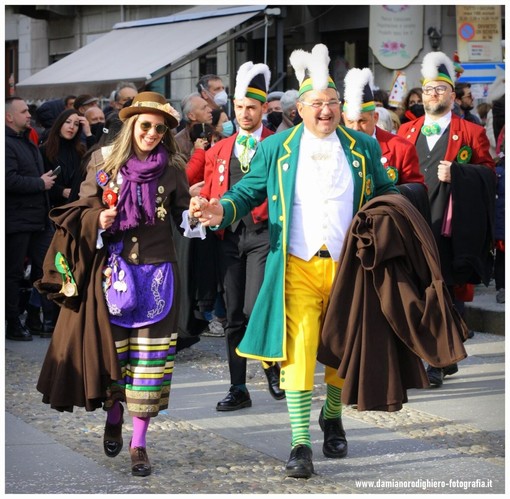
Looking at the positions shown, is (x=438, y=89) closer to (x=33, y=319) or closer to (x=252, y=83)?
(x=252, y=83)

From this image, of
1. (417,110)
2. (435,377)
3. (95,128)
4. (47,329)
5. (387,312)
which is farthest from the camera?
(417,110)

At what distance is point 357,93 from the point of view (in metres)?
7.14

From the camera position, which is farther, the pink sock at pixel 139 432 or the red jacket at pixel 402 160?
the red jacket at pixel 402 160

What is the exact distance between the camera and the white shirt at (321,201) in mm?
5855

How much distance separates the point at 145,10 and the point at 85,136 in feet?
41.5

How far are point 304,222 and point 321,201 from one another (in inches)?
5.5

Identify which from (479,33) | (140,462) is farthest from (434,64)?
(479,33)

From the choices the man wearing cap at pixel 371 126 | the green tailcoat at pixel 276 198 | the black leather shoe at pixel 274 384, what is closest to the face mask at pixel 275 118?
the man wearing cap at pixel 371 126

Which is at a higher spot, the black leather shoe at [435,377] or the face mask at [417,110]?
the face mask at [417,110]

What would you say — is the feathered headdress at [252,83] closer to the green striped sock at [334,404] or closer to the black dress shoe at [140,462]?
the green striped sock at [334,404]

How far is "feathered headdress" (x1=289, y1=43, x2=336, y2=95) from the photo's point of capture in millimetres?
5891

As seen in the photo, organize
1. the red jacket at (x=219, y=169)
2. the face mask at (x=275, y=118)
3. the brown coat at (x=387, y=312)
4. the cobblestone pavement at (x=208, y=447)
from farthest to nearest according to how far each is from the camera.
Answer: the face mask at (x=275, y=118), the red jacket at (x=219, y=169), the brown coat at (x=387, y=312), the cobblestone pavement at (x=208, y=447)

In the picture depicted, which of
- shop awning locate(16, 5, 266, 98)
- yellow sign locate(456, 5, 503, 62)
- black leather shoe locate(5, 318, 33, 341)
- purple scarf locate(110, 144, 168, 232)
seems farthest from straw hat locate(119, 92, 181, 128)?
yellow sign locate(456, 5, 503, 62)

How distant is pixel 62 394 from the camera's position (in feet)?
18.9
